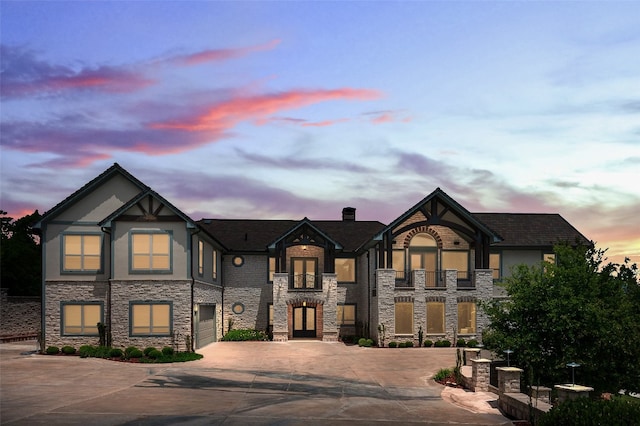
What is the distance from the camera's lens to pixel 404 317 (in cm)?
4084

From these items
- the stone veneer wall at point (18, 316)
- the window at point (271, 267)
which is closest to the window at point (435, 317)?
the window at point (271, 267)

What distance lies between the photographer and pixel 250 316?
4612 cm

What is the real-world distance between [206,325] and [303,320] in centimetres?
817

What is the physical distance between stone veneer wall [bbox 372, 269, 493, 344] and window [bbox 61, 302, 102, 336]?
15.9 meters

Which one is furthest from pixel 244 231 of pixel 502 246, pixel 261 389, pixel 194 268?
pixel 261 389

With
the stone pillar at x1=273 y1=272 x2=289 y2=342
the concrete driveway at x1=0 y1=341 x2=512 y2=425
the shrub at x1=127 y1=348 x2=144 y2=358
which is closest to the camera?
the concrete driveway at x1=0 y1=341 x2=512 y2=425

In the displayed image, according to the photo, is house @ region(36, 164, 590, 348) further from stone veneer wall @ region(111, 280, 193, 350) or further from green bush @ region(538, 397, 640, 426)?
green bush @ region(538, 397, 640, 426)

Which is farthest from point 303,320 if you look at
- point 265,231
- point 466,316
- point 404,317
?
point 466,316

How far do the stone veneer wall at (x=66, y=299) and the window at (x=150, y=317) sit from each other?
1757 mm

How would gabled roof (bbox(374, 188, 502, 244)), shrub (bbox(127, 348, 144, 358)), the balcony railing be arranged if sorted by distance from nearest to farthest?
1. shrub (bbox(127, 348, 144, 358))
2. gabled roof (bbox(374, 188, 502, 244))
3. the balcony railing

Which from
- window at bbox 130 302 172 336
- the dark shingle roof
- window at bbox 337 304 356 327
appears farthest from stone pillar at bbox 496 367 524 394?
the dark shingle roof

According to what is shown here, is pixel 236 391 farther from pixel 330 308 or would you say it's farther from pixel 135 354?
pixel 330 308

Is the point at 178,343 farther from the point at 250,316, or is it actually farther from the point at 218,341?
the point at 250,316

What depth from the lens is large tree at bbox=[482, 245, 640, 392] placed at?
852 inches
